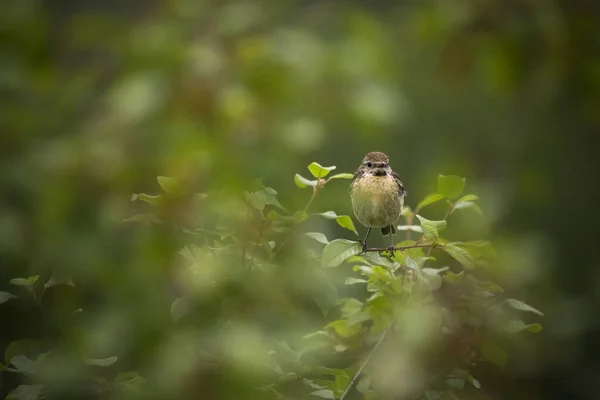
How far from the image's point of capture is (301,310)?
4.02 feet

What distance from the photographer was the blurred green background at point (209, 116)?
1.35 metres

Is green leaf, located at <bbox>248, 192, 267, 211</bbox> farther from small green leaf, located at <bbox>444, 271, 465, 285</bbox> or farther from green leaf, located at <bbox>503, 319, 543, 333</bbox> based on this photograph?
green leaf, located at <bbox>503, 319, 543, 333</bbox>

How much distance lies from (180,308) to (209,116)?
451mm

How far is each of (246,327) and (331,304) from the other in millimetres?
134

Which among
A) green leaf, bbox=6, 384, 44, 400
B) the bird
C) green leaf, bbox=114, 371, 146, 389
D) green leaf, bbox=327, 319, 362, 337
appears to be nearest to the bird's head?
the bird

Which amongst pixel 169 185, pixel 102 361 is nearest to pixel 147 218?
pixel 169 185

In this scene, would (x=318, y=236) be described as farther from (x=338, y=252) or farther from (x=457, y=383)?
(x=457, y=383)

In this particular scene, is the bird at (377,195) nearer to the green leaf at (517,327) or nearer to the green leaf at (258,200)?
the green leaf at (258,200)

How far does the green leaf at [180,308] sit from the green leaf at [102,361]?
10 cm

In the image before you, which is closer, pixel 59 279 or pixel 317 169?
pixel 317 169

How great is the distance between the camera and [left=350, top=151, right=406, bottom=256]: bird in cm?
108

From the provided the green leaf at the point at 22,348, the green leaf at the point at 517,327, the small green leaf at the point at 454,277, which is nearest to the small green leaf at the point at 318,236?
the small green leaf at the point at 454,277

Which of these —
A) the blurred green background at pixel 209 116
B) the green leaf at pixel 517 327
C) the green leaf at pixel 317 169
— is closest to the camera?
the green leaf at pixel 317 169

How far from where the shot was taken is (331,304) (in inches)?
47.8
